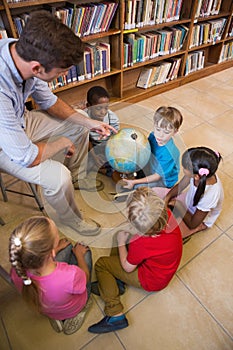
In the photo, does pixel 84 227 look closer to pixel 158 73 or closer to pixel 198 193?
pixel 198 193

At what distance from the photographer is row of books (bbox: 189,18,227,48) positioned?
2.93 metres

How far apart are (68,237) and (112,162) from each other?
1.84 ft

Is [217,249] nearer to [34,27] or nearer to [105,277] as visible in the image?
[105,277]

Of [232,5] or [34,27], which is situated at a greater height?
[34,27]

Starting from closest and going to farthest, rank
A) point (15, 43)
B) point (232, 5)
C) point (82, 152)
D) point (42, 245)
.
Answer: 1. point (42, 245)
2. point (15, 43)
3. point (82, 152)
4. point (232, 5)

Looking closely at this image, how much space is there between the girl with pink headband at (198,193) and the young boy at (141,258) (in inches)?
9.6

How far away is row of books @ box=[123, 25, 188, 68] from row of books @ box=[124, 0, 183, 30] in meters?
0.12

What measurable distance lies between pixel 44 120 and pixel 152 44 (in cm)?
175

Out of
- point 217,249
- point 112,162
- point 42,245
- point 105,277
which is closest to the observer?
point 42,245

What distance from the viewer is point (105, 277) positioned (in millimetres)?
1235

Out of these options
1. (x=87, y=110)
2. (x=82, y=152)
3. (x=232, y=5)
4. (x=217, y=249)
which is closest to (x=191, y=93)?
(x=232, y=5)

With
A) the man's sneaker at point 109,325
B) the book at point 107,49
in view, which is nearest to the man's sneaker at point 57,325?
the man's sneaker at point 109,325

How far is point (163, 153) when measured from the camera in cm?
153

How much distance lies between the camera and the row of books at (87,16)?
1.92 meters
